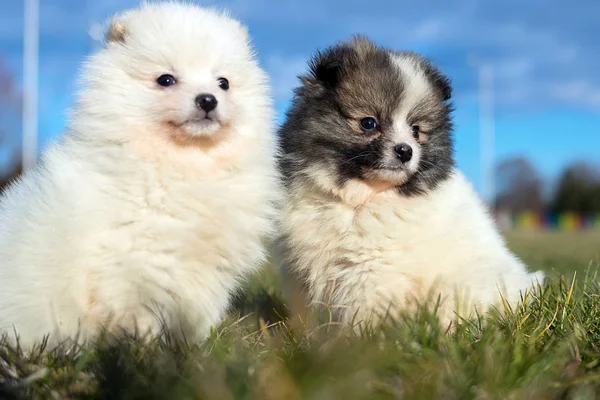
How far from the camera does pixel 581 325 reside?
10.0 ft

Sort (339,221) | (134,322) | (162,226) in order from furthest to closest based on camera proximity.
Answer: (339,221), (162,226), (134,322)

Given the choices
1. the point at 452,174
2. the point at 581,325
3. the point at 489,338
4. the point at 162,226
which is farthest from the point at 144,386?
the point at 452,174

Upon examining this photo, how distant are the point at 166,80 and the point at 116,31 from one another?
1.50 ft

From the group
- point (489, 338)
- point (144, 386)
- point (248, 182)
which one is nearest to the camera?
point (144, 386)

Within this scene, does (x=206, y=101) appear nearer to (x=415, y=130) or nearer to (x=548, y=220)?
(x=415, y=130)

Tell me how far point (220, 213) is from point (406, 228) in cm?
118

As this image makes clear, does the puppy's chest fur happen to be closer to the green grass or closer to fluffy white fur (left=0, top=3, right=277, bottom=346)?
fluffy white fur (left=0, top=3, right=277, bottom=346)

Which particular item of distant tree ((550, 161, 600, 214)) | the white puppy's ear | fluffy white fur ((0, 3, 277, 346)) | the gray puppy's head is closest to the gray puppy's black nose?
the gray puppy's head

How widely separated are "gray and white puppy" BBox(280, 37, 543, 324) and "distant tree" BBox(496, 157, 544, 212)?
199 feet

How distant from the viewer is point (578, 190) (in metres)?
56.4

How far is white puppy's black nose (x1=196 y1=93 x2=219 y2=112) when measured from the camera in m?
3.21

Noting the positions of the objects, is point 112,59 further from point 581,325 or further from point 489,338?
point 581,325

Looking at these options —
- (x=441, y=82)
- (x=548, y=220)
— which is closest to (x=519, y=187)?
(x=548, y=220)

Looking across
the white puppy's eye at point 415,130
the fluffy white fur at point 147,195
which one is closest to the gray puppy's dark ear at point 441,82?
the white puppy's eye at point 415,130
